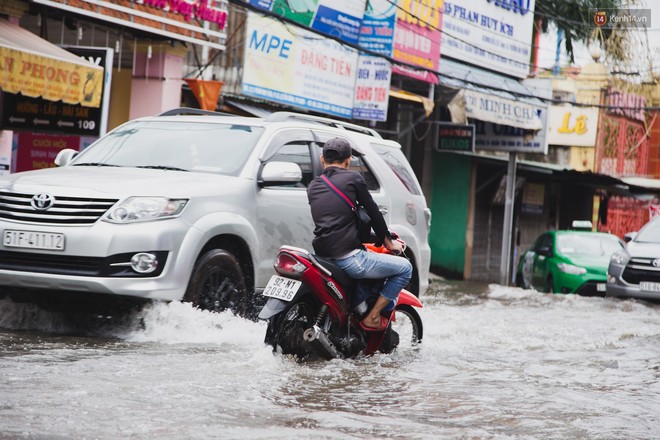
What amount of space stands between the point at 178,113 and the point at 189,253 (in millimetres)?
2602

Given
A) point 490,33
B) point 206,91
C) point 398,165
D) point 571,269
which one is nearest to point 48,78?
point 206,91

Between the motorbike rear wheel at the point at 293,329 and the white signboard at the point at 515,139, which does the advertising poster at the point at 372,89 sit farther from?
the motorbike rear wheel at the point at 293,329

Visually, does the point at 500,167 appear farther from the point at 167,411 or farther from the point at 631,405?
the point at 167,411

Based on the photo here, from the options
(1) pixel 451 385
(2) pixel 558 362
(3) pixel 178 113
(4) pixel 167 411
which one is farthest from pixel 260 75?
(4) pixel 167 411

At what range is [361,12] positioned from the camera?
2075 centimetres

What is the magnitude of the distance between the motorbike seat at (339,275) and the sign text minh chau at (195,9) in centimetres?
884

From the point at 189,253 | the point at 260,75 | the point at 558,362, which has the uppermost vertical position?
the point at 260,75

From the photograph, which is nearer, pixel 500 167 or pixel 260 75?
pixel 260 75

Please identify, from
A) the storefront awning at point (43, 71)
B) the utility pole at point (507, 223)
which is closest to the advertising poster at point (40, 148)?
the storefront awning at point (43, 71)

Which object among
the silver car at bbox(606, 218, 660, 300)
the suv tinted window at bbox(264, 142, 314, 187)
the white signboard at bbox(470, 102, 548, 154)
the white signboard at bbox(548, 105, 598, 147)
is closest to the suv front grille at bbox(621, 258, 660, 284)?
the silver car at bbox(606, 218, 660, 300)

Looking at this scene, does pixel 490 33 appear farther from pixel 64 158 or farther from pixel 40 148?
pixel 64 158

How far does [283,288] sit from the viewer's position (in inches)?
274

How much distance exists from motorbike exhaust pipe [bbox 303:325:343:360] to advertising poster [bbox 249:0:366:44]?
11.2m

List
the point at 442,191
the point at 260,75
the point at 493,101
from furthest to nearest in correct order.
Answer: the point at 442,191, the point at 493,101, the point at 260,75
